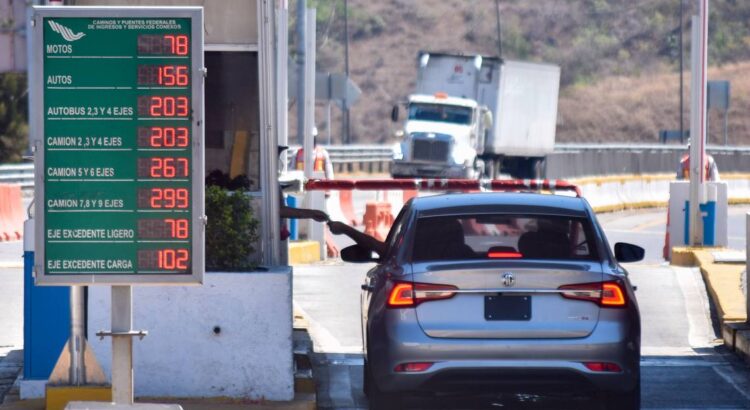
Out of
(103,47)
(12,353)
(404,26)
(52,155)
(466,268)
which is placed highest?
(404,26)

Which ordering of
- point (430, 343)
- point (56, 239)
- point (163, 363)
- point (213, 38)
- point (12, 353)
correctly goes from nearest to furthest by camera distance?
point (56, 239)
point (430, 343)
point (163, 363)
point (213, 38)
point (12, 353)

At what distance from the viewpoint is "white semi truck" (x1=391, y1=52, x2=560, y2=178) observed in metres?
46.5

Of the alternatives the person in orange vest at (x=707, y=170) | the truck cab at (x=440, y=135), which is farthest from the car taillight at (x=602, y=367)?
the truck cab at (x=440, y=135)

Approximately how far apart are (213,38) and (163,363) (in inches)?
95.5

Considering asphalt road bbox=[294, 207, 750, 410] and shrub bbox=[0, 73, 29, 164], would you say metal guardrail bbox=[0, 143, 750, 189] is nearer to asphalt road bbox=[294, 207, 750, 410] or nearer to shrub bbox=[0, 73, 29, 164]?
shrub bbox=[0, 73, 29, 164]

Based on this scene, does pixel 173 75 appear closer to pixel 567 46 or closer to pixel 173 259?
pixel 173 259

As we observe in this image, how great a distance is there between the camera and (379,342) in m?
9.28

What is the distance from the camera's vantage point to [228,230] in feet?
32.8

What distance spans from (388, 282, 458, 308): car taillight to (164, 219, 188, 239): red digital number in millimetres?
1887

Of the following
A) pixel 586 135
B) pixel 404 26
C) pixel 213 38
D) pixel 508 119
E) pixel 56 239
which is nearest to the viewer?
pixel 56 239

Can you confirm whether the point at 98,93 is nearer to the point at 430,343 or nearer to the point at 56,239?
the point at 56,239

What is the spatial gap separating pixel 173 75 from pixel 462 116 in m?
39.0

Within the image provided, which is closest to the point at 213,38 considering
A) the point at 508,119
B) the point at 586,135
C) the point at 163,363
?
the point at 163,363

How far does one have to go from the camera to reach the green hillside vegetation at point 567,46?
98.7 meters
